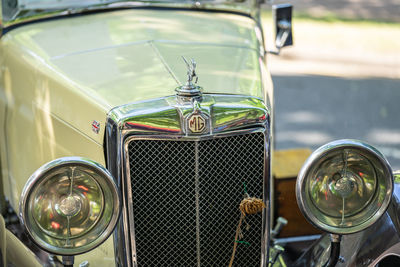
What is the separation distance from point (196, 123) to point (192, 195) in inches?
12.6

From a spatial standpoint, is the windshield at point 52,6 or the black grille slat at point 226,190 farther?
the windshield at point 52,6

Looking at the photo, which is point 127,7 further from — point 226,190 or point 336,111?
point 336,111

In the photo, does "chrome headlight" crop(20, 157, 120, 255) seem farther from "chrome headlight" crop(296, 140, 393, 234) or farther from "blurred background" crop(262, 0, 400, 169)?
"blurred background" crop(262, 0, 400, 169)

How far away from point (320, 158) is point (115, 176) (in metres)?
0.83

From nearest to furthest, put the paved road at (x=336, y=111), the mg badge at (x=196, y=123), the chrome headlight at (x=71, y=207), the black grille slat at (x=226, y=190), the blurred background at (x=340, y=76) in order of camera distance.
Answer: the chrome headlight at (x=71, y=207), the mg badge at (x=196, y=123), the black grille slat at (x=226, y=190), the paved road at (x=336, y=111), the blurred background at (x=340, y=76)

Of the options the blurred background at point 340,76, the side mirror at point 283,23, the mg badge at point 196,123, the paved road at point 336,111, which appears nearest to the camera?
the mg badge at point 196,123

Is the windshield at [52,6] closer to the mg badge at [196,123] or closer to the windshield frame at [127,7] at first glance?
the windshield frame at [127,7]

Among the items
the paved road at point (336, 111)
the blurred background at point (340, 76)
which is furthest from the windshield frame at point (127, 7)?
the blurred background at point (340, 76)

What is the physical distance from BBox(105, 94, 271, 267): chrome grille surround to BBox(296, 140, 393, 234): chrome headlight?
23 cm

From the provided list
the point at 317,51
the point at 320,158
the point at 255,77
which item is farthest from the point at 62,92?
the point at 317,51

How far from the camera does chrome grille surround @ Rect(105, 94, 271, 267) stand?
103 inches

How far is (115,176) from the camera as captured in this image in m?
2.68

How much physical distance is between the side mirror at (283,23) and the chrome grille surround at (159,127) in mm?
1194

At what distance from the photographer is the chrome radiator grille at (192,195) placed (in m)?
2.65
